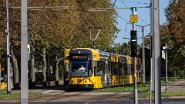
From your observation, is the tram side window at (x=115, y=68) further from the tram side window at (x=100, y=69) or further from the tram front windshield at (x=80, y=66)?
the tram front windshield at (x=80, y=66)

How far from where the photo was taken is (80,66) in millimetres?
46250

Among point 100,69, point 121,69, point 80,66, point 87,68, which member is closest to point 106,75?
point 100,69

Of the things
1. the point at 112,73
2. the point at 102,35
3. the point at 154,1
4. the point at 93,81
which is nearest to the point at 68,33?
the point at 112,73

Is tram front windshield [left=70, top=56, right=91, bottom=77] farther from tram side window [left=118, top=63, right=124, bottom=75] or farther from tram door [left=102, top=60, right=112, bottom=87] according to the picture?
tram side window [left=118, top=63, right=124, bottom=75]

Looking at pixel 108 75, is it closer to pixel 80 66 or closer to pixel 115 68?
pixel 115 68

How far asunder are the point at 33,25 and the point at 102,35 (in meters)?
26.9

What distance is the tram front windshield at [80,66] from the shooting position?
46.1 meters

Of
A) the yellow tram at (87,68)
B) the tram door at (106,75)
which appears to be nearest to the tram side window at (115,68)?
the tram door at (106,75)

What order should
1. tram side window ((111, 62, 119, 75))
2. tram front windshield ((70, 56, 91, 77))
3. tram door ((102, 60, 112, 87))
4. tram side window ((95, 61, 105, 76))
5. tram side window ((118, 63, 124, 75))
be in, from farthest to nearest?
tram side window ((118, 63, 124, 75))
tram side window ((111, 62, 119, 75))
tram door ((102, 60, 112, 87))
tram side window ((95, 61, 105, 76))
tram front windshield ((70, 56, 91, 77))

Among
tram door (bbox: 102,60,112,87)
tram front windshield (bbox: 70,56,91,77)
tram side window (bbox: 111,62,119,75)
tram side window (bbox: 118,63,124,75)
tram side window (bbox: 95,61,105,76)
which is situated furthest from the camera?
tram side window (bbox: 118,63,124,75)

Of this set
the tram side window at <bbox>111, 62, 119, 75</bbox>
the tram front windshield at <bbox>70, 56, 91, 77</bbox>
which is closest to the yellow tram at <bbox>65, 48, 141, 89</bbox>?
the tram front windshield at <bbox>70, 56, 91, 77</bbox>

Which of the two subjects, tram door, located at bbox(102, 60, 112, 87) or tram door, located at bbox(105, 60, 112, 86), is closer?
tram door, located at bbox(102, 60, 112, 87)

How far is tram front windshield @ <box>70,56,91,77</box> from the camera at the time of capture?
151 feet

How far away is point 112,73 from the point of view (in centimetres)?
5322
